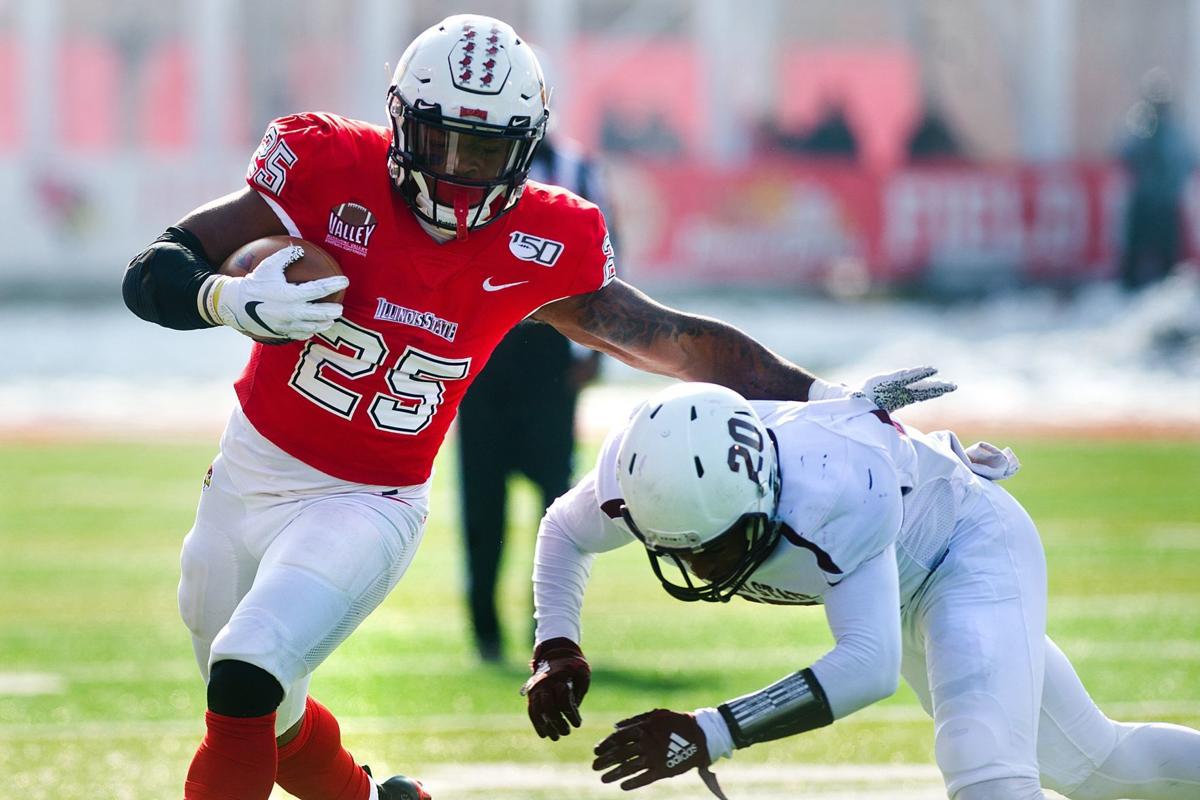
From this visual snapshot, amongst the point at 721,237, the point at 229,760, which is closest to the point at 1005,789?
the point at 229,760

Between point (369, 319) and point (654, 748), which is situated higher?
point (369, 319)

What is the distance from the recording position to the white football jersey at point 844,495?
3.13m

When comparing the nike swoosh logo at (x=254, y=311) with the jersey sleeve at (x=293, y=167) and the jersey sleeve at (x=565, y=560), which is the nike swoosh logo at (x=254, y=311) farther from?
the jersey sleeve at (x=565, y=560)

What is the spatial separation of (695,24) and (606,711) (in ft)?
53.5

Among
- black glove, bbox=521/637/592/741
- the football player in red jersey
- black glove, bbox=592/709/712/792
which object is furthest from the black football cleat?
black glove, bbox=592/709/712/792

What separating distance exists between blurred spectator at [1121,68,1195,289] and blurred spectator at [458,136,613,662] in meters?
12.0

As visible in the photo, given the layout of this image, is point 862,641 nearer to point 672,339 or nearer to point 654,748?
point 654,748

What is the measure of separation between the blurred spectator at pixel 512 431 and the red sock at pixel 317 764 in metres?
2.14

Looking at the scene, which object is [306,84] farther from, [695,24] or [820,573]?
[820,573]

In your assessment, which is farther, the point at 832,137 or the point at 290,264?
the point at 832,137

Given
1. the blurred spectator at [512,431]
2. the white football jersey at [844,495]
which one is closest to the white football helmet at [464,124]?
the white football jersey at [844,495]

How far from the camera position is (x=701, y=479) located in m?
3.01

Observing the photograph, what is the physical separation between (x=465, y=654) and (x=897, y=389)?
115 inches

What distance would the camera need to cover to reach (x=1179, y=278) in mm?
16156
